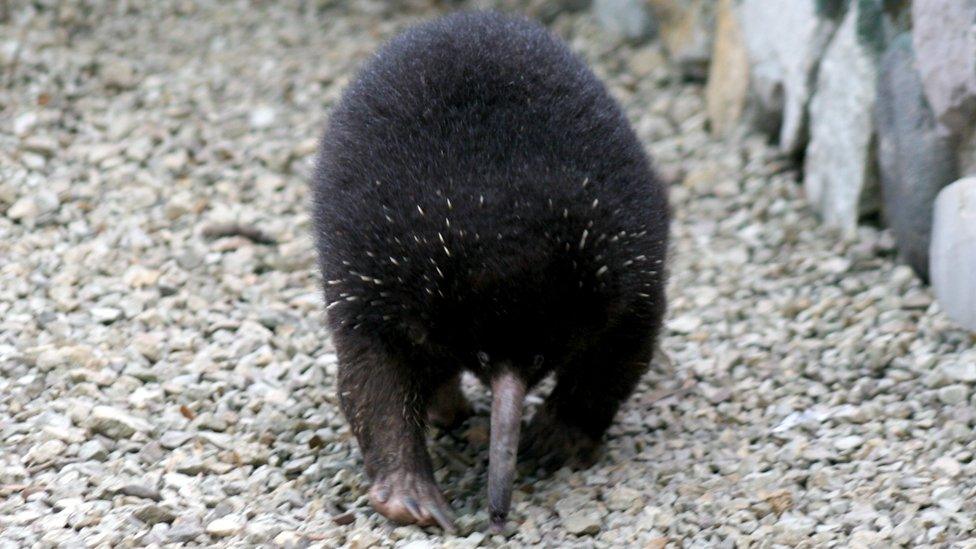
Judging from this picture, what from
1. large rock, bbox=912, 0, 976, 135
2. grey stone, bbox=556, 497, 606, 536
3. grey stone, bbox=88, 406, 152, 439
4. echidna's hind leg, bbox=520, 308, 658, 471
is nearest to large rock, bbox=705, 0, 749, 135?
large rock, bbox=912, 0, 976, 135

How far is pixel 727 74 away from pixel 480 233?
13.2ft

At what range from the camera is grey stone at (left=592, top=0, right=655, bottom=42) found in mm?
8844

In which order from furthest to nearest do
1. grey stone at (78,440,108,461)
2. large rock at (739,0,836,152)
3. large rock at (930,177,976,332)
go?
large rock at (739,0,836,152)
large rock at (930,177,976,332)
grey stone at (78,440,108,461)

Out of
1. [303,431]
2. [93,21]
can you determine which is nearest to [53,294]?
[303,431]

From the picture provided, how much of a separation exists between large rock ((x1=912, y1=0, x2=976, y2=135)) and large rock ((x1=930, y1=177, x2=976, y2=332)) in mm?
323

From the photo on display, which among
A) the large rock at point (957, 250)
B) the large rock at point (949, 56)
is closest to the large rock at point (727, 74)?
the large rock at point (949, 56)

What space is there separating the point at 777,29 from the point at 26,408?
445cm

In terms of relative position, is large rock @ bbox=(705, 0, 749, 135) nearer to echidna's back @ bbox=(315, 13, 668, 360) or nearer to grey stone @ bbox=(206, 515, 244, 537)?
echidna's back @ bbox=(315, 13, 668, 360)

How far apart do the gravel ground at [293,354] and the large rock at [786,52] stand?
0.30m

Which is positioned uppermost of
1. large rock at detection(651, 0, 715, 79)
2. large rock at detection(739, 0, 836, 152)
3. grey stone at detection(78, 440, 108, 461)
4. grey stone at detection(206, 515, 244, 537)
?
large rock at detection(651, 0, 715, 79)

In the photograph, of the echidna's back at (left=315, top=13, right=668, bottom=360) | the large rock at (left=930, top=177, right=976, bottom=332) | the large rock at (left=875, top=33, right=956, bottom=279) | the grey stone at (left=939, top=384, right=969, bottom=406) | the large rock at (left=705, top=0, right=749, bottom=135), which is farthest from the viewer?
the large rock at (left=705, top=0, right=749, bottom=135)

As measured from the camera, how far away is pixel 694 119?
26.8 ft

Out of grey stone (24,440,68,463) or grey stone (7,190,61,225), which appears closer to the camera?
grey stone (24,440,68,463)

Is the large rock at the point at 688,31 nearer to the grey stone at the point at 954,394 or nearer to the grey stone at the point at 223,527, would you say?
the grey stone at the point at 954,394
